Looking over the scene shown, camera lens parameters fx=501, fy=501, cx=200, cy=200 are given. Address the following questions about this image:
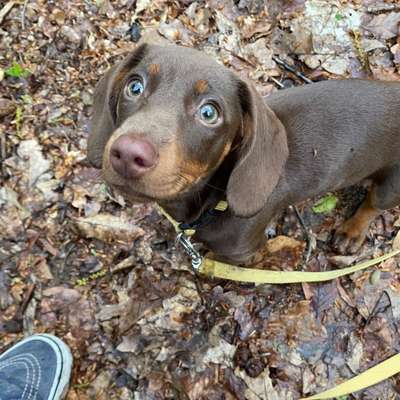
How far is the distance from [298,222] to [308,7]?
7.25 ft

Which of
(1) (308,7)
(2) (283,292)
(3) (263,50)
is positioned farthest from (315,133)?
(1) (308,7)

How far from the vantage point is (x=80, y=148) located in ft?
13.8

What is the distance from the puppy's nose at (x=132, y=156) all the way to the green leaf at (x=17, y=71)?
248 centimetres

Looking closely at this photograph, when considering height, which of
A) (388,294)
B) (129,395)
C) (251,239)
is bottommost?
(129,395)

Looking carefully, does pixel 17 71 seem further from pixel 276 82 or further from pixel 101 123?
pixel 276 82

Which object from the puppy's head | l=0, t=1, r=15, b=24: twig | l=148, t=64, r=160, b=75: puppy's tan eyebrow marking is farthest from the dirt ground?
l=148, t=64, r=160, b=75: puppy's tan eyebrow marking

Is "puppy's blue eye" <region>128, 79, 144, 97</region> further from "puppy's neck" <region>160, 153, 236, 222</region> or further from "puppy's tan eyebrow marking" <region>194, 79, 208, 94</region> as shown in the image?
"puppy's neck" <region>160, 153, 236, 222</region>

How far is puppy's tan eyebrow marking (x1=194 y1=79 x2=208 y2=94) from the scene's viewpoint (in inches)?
102

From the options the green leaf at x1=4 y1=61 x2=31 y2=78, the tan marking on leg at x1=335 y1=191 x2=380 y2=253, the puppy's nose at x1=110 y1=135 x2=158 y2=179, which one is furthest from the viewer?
the green leaf at x1=4 y1=61 x2=31 y2=78

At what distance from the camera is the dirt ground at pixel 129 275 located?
12.3ft

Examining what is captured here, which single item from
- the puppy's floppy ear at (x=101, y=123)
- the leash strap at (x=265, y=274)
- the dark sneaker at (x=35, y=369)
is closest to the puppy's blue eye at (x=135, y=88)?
the puppy's floppy ear at (x=101, y=123)

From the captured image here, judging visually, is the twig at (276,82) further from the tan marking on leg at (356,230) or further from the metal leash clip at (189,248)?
the metal leash clip at (189,248)

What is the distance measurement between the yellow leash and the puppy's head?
510 millimetres

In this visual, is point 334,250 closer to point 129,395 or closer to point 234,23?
point 129,395
